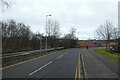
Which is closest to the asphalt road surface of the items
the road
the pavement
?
the road

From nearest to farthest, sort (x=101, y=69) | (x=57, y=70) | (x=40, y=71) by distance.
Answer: (x=40, y=71)
(x=57, y=70)
(x=101, y=69)

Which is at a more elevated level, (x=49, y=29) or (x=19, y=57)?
(x=49, y=29)

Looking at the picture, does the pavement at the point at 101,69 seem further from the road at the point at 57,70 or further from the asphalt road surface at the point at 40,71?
the asphalt road surface at the point at 40,71

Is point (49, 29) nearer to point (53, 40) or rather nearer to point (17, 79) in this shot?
point (53, 40)

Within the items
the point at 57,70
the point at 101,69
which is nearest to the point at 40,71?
the point at 57,70

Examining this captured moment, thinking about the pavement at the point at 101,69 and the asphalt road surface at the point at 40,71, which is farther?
the pavement at the point at 101,69

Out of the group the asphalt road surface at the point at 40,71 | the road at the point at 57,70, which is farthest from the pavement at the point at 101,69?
the asphalt road surface at the point at 40,71

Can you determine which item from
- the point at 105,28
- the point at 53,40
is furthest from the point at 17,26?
the point at 105,28

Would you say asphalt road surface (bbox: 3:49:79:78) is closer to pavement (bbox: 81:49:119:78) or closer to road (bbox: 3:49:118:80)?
road (bbox: 3:49:118:80)

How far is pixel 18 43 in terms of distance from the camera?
75.1 m

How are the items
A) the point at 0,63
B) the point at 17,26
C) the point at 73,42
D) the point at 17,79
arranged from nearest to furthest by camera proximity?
the point at 17,79, the point at 0,63, the point at 17,26, the point at 73,42

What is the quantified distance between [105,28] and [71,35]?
122ft

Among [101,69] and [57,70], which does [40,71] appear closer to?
[57,70]

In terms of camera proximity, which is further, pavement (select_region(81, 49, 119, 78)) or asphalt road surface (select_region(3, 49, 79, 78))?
pavement (select_region(81, 49, 119, 78))
